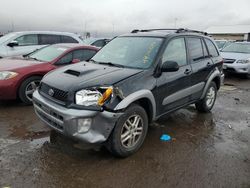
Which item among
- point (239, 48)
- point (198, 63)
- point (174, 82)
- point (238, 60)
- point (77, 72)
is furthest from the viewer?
point (239, 48)

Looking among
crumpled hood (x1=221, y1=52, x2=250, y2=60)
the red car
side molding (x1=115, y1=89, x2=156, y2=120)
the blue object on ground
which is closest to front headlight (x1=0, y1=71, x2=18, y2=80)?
the red car

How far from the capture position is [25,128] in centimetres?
441

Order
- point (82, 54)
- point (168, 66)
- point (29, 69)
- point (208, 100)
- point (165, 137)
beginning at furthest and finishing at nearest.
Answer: point (82, 54) < point (208, 100) < point (29, 69) < point (165, 137) < point (168, 66)

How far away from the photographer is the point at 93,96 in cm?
315

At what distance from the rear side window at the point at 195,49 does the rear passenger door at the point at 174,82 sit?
0.70ft

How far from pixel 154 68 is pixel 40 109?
1.83 metres

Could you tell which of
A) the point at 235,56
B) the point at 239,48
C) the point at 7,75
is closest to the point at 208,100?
the point at 7,75

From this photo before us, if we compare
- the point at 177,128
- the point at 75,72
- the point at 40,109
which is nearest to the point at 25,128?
the point at 40,109

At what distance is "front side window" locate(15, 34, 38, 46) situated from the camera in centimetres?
911

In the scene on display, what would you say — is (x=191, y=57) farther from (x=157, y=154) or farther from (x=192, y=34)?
(x=157, y=154)

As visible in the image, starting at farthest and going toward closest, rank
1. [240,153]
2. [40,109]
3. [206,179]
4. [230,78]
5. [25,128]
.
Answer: [230,78], [25,128], [240,153], [40,109], [206,179]

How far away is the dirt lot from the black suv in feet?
1.19

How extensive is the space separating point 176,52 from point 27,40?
6.79 m

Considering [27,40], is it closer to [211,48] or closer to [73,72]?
[73,72]
